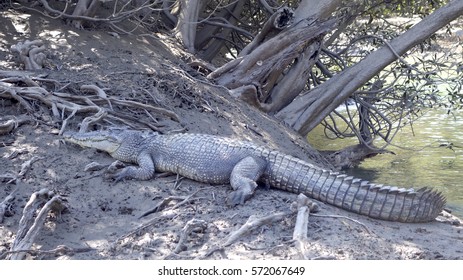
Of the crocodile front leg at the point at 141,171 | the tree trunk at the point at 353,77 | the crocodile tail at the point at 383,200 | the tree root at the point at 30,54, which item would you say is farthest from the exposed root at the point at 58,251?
the tree trunk at the point at 353,77

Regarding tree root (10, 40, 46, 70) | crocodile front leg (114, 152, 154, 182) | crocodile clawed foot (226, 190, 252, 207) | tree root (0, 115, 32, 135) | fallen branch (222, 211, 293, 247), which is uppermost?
fallen branch (222, 211, 293, 247)

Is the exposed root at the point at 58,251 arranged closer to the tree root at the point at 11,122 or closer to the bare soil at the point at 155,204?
the bare soil at the point at 155,204

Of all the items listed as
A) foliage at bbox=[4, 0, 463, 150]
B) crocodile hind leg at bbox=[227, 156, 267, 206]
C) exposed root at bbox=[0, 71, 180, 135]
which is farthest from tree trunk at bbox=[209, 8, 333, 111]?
crocodile hind leg at bbox=[227, 156, 267, 206]

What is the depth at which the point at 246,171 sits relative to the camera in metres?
5.29

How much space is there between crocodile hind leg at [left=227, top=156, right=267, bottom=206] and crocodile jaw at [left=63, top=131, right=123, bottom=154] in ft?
3.84

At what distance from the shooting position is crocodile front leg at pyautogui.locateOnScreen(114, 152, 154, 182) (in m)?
5.45

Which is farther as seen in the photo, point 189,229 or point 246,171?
point 246,171

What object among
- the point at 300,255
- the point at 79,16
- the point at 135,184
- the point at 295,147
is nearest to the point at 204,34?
the point at 79,16

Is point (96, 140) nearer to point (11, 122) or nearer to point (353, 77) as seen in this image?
point (11, 122)

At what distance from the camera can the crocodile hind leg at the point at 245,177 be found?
16.5 feet

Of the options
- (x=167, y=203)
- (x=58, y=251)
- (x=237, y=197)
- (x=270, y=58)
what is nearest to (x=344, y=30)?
(x=270, y=58)

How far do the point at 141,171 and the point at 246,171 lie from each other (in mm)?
900

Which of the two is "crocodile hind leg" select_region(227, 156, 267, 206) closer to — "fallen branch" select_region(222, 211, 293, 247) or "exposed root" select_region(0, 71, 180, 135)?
"fallen branch" select_region(222, 211, 293, 247)

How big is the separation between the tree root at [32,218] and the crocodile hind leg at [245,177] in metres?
1.27
